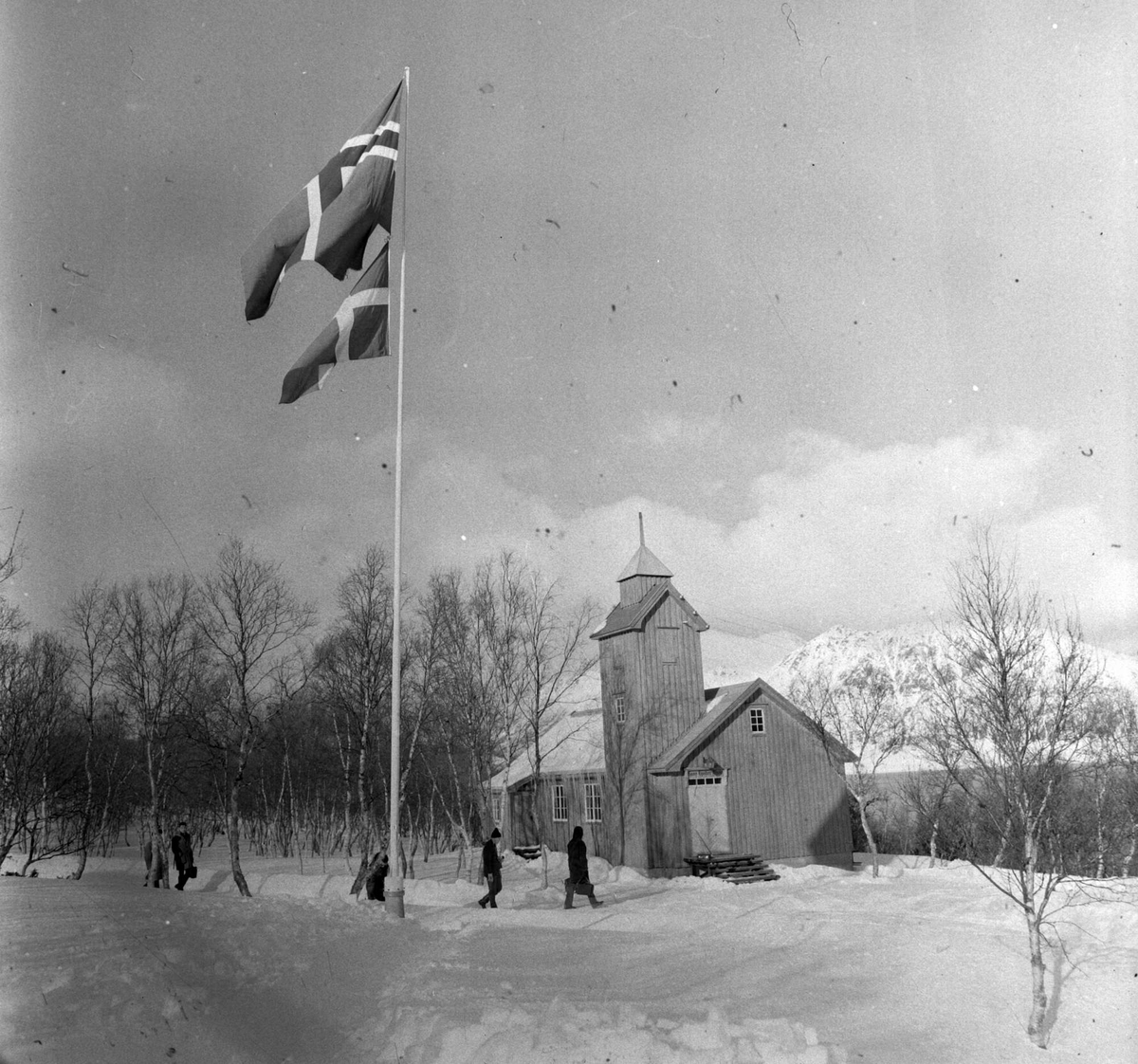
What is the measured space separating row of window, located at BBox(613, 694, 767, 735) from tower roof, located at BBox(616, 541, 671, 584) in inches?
160

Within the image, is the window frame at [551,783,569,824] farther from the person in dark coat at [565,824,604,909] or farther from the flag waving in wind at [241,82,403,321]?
the flag waving in wind at [241,82,403,321]

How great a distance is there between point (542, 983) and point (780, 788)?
2025cm

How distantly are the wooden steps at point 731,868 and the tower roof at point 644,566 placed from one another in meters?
8.92

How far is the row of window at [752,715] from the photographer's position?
91.9ft

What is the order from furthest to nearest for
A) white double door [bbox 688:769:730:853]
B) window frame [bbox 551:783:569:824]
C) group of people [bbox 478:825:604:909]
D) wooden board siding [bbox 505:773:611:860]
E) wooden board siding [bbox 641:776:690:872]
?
window frame [bbox 551:783:569:824], wooden board siding [bbox 505:773:611:860], white double door [bbox 688:769:730:853], wooden board siding [bbox 641:776:690:872], group of people [bbox 478:825:604:909]

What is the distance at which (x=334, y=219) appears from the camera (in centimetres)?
1254

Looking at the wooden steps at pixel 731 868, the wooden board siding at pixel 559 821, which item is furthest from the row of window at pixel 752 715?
the wooden steps at pixel 731 868

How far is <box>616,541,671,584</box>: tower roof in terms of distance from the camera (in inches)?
1160

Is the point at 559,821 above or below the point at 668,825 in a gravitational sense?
below

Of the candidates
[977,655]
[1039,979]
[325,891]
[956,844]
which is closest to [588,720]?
[325,891]

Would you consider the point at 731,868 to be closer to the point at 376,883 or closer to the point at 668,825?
the point at 668,825

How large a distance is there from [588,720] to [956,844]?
16.1 meters

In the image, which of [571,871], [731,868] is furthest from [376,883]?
[731,868]

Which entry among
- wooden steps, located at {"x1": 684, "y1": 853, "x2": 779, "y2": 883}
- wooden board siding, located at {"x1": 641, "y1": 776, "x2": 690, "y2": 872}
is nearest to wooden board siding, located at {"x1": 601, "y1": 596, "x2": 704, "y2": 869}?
wooden board siding, located at {"x1": 641, "y1": 776, "x2": 690, "y2": 872}
